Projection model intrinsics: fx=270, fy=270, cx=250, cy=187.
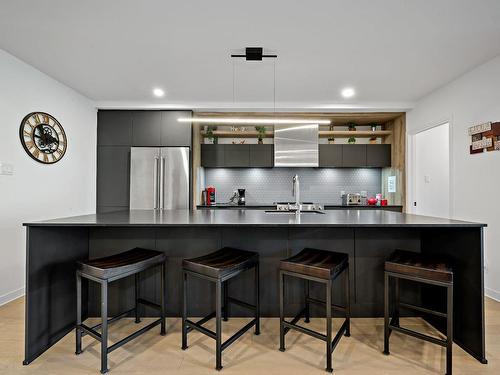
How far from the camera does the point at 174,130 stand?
14.4ft

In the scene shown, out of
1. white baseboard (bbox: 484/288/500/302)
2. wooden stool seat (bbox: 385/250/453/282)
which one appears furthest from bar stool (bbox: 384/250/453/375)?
white baseboard (bbox: 484/288/500/302)

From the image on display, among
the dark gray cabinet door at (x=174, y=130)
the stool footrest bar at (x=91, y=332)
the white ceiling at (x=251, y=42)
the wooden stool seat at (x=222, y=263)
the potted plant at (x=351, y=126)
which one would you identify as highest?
the white ceiling at (x=251, y=42)

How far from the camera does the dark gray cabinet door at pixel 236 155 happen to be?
191 inches

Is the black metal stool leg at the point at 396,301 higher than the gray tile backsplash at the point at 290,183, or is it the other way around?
the gray tile backsplash at the point at 290,183

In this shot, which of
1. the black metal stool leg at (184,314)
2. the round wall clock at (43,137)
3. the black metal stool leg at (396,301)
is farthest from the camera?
the round wall clock at (43,137)

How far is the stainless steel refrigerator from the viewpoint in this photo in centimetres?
427

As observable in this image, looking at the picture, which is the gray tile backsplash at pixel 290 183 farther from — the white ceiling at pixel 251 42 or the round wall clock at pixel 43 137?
the round wall clock at pixel 43 137

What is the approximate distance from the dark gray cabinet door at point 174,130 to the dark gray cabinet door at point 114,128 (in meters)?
0.55

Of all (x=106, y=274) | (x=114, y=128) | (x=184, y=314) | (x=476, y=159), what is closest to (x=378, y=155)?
(x=476, y=159)

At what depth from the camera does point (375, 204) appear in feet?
16.3

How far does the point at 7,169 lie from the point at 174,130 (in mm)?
2178

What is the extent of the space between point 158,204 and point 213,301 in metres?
2.37

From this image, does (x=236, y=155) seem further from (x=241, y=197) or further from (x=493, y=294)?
(x=493, y=294)

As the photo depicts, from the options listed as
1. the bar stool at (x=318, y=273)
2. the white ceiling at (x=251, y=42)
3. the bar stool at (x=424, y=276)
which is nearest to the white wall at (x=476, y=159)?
the white ceiling at (x=251, y=42)
